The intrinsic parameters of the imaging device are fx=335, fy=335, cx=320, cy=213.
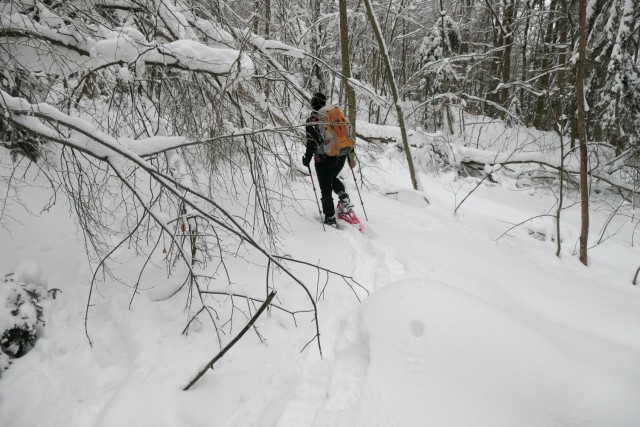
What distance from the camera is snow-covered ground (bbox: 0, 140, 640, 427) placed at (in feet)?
5.90

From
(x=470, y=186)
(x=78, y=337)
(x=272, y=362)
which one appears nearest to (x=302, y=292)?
(x=272, y=362)

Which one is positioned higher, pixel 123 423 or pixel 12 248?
pixel 12 248

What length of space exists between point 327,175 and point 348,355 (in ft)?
8.92

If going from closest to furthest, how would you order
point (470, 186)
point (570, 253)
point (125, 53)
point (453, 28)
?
point (125, 53), point (570, 253), point (470, 186), point (453, 28)

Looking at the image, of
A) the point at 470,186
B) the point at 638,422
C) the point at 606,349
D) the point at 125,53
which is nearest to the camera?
the point at 638,422

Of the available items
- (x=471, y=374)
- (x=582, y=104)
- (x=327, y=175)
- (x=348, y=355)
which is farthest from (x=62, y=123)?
(x=582, y=104)

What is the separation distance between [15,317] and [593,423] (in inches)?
146

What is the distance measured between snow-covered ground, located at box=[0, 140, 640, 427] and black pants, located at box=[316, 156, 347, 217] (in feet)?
3.72

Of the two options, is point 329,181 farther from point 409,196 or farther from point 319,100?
point 409,196

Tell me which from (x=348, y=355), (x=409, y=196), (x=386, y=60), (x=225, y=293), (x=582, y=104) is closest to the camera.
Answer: (x=225, y=293)

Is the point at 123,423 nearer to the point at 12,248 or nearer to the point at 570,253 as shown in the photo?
the point at 12,248

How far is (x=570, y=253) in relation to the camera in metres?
4.95

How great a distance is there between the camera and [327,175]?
15.2 feet

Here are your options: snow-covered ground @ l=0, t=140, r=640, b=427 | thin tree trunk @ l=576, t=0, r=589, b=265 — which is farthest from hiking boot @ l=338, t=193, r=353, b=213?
thin tree trunk @ l=576, t=0, r=589, b=265
